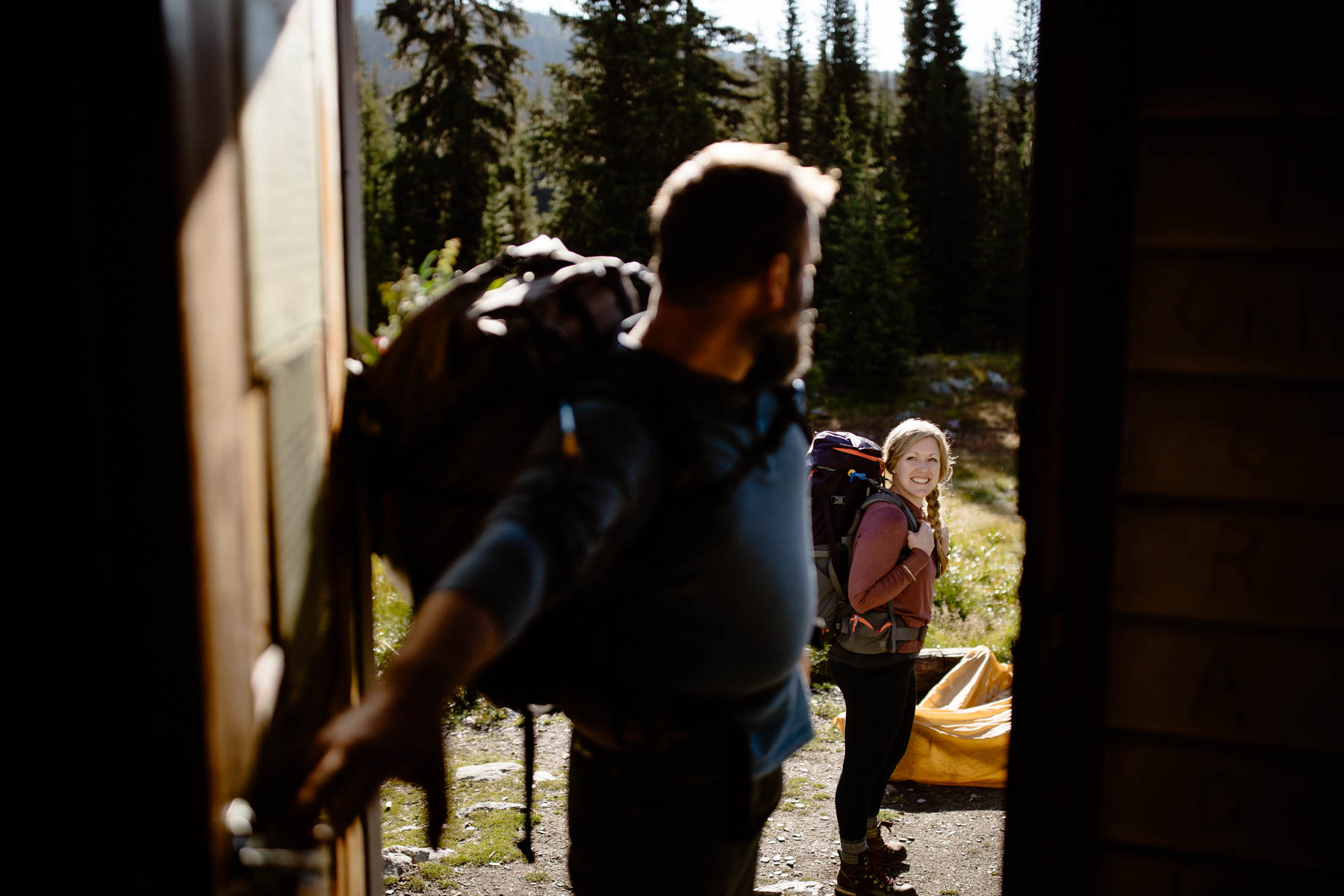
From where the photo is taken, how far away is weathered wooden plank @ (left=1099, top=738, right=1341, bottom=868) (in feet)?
6.00

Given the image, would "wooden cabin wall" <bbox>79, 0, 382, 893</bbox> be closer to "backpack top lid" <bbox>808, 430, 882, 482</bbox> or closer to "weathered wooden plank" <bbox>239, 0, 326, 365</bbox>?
"weathered wooden plank" <bbox>239, 0, 326, 365</bbox>

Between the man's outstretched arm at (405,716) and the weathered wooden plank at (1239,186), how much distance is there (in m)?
1.37

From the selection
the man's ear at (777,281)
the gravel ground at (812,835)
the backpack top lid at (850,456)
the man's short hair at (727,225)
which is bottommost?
the gravel ground at (812,835)

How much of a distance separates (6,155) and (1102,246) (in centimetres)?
162

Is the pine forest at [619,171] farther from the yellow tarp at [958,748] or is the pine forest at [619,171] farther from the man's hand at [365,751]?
the man's hand at [365,751]

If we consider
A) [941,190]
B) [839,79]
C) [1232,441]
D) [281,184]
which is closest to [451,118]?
[941,190]

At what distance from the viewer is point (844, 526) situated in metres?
4.45

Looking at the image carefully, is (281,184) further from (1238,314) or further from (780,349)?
(1238,314)

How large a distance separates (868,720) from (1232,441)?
8.99 ft

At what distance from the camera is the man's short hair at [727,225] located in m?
1.73

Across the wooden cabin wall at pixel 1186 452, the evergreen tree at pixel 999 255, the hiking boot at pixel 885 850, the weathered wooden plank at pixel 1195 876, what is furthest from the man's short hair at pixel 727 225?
the evergreen tree at pixel 999 255

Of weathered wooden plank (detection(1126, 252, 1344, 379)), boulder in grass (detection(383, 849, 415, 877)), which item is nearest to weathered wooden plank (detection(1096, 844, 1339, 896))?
weathered wooden plank (detection(1126, 252, 1344, 379))

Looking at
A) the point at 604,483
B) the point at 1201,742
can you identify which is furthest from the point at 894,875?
the point at 604,483

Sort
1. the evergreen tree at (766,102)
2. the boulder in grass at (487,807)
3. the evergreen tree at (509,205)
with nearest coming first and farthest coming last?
the boulder in grass at (487,807), the evergreen tree at (509,205), the evergreen tree at (766,102)
